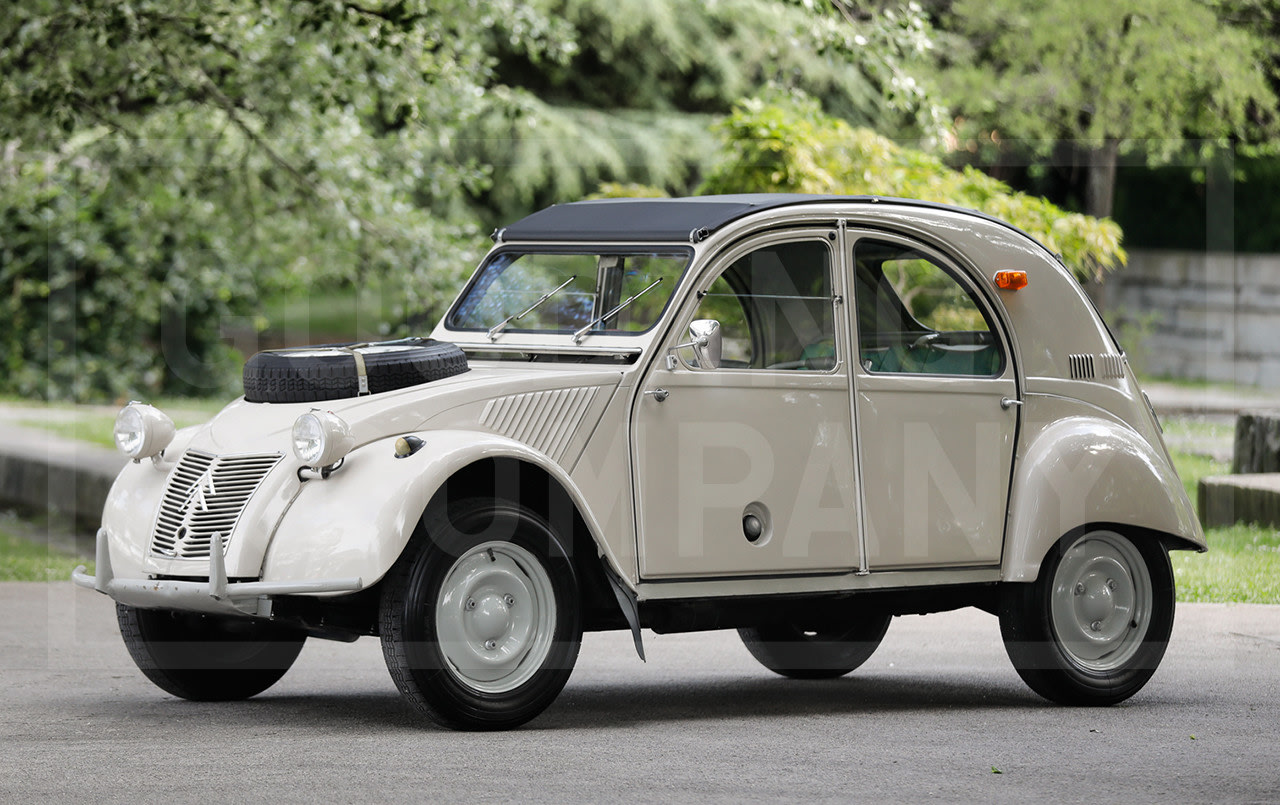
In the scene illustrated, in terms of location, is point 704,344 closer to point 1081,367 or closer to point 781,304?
point 781,304

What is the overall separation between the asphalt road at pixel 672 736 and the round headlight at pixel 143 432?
107 cm

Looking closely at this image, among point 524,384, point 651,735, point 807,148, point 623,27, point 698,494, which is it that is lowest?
point 651,735

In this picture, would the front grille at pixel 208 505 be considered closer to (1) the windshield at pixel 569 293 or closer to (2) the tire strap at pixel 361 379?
(2) the tire strap at pixel 361 379

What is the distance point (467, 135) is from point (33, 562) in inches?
544

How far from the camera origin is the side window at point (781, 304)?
24.6 ft

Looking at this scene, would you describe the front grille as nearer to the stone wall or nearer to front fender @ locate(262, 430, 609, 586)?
front fender @ locate(262, 430, 609, 586)

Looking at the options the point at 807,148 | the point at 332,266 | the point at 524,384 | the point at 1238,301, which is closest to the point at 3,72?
the point at 332,266

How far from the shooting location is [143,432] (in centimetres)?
714

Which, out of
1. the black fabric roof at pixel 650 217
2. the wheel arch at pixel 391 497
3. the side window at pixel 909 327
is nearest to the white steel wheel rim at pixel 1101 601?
the side window at pixel 909 327

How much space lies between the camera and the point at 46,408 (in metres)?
21.8

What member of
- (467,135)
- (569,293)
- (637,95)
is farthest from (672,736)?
(637,95)

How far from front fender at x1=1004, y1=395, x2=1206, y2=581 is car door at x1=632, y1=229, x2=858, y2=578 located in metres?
0.85

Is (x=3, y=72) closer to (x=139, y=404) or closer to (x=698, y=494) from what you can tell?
(x=139, y=404)

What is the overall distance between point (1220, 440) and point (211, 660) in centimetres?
1298
